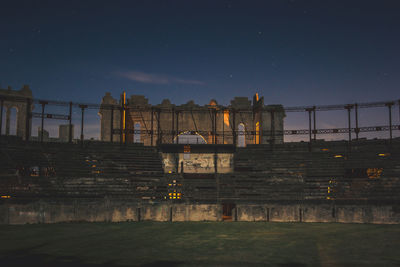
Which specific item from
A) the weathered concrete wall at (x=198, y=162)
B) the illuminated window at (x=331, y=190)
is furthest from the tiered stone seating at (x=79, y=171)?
the illuminated window at (x=331, y=190)

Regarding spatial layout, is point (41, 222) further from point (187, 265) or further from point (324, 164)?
point (324, 164)

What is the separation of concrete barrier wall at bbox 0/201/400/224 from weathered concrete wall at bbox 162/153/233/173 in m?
11.9

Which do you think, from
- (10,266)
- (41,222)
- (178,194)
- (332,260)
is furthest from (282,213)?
(10,266)

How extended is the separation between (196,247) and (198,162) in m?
26.6

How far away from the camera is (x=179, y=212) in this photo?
1150 inches

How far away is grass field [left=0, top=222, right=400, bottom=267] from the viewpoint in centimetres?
1245

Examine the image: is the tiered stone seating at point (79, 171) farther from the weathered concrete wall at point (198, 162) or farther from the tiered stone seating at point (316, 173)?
the tiered stone seating at point (316, 173)

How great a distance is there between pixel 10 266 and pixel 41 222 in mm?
16254

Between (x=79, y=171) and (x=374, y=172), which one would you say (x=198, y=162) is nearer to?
(x=79, y=171)

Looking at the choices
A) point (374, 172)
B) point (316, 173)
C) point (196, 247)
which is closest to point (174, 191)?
point (316, 173)

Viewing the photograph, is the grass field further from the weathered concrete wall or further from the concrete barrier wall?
the weathered concrete wall

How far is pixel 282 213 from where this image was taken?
29.0 metres

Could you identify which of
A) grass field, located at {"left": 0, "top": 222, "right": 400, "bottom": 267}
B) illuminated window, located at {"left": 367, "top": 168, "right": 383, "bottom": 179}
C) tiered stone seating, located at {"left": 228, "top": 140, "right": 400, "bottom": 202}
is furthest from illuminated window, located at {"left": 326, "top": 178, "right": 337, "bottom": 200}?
grass field, located at {"left": 0, "top": 222, "right": 400, "bottom": 267}

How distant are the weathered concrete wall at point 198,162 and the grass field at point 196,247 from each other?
775 inches
